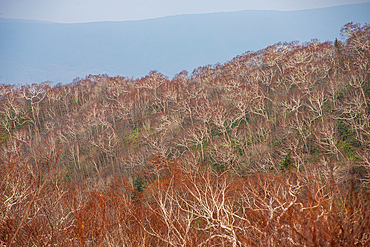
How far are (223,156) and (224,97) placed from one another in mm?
12030

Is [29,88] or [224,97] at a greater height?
[29,88]

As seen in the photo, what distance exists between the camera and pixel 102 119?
128 feet

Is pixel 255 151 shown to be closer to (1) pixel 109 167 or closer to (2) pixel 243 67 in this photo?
(1) pixel 109 167

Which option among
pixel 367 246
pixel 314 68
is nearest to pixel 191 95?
pixel 314 68

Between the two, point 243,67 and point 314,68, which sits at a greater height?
point 243,67

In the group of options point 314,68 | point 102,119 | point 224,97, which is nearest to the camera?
point 314,68

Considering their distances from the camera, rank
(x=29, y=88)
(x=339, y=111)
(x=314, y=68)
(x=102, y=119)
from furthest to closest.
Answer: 1. (x=29, y=88)
2. (x=102, y=119)
3. (x=314, y=68)
4. (x=339, y=111)

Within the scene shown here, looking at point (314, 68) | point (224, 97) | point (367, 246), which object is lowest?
point (367, 246)

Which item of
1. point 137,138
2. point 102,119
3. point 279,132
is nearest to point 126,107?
point 102,119

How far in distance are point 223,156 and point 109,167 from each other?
55.1ft

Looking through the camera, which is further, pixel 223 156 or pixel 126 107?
pixel 126 107

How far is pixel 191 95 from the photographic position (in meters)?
39.1

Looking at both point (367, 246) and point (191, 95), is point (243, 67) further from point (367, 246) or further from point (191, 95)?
point (367, 246)

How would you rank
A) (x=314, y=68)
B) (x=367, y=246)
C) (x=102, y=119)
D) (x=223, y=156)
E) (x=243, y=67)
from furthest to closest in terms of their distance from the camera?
(x=243, y=67) < (x=102, y=119) < (x=314, y=68) < (x=223, y=156) < (x=367, y=246)
